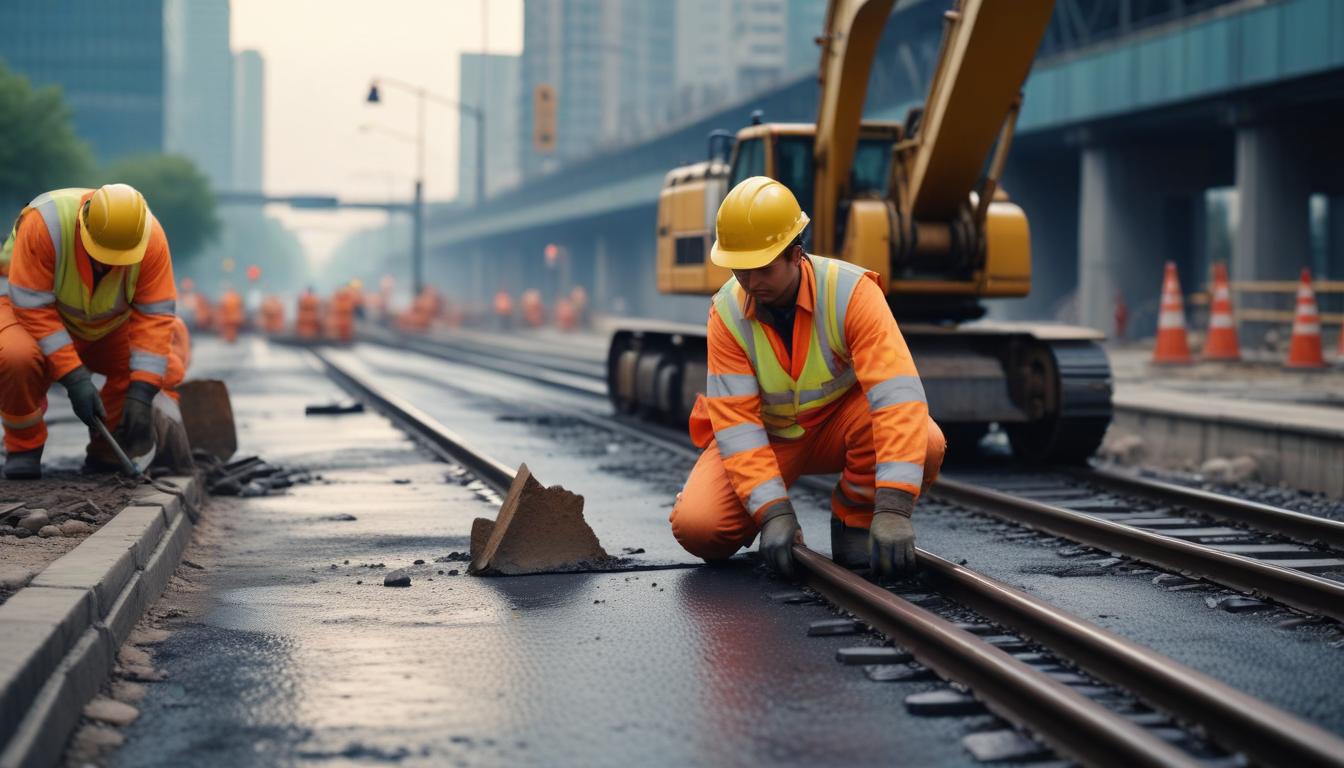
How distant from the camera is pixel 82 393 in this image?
841 centimetres

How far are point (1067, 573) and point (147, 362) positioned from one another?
4.78 meters

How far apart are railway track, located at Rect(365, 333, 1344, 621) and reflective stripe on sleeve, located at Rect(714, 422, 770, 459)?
1895 mm

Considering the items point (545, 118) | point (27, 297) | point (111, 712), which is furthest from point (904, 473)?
point (545, 118)

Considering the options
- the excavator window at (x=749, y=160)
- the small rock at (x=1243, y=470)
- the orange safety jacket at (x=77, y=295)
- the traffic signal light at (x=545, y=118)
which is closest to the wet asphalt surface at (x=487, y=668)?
the orange safety jacket at (x=77, y=295)

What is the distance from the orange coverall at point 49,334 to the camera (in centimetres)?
845

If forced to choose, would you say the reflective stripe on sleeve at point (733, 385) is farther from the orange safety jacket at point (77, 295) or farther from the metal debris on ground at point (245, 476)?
the metal debris on ground at point (245, 476)

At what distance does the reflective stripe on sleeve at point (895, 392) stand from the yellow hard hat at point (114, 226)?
4090 mm

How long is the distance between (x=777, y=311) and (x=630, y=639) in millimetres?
1560

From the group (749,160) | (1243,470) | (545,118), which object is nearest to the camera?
(1243,470)

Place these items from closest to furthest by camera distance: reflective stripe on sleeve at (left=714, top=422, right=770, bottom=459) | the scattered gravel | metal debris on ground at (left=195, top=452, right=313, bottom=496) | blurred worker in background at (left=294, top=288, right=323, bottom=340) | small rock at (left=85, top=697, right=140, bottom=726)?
small rock at (left=85, top=697, right=140, bottom=726), reflective stripe on sleeve at (left=714, top=422, right=770, bottom=459), the scattered gravel, metal debris on ground at (left=195, top=452, right=313, bottom=496), blurred worker in background at (left=294, top=288, right=323, bottom=340)

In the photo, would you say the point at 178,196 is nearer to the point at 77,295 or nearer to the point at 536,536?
the point at 77,295

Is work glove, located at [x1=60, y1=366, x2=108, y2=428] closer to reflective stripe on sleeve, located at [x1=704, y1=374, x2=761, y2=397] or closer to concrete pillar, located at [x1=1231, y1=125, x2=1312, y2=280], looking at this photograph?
reflective stripe on sleeve, located at [x1=704, y1=374, x2=761, y2=397]

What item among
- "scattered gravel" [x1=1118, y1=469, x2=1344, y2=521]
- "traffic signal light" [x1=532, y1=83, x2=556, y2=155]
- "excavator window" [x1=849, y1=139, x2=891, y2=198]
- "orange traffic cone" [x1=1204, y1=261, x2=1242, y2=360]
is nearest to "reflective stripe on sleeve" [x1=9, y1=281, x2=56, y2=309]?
"excavator window" [x1=849, y1=139, x2=891, y2=198]

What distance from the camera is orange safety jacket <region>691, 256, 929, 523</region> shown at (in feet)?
20.0
